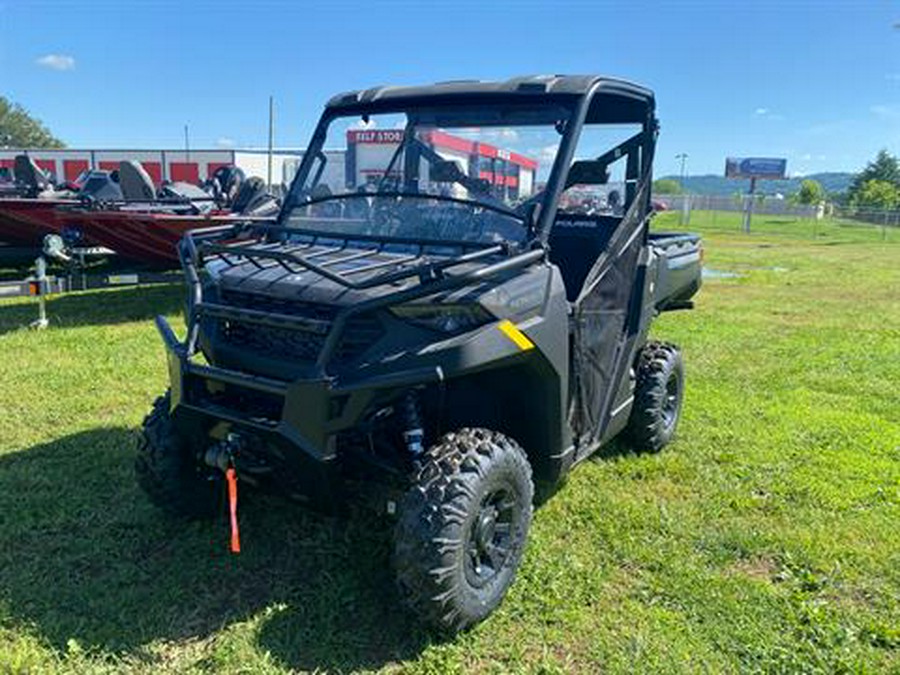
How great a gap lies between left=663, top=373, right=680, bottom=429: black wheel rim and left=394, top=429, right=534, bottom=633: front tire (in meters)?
2.16

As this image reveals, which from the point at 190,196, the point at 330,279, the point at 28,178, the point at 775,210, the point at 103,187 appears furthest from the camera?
the point at 775,210

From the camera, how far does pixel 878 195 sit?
230 ft

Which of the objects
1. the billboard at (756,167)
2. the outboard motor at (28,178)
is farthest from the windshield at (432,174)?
the billboard at (756,167)

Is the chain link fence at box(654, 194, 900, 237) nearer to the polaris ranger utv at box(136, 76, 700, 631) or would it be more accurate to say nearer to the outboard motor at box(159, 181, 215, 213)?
the outboard motor at box(159, 181, 215, 213)

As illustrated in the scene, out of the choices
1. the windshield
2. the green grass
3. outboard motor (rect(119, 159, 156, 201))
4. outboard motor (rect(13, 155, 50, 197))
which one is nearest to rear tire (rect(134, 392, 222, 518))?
the green grass

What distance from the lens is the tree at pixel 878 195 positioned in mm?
67500

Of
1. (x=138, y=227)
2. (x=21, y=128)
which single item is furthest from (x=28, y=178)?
(x=21, y=128)

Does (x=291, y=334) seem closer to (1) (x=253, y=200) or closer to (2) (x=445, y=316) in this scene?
(2) (x=445, y=316)

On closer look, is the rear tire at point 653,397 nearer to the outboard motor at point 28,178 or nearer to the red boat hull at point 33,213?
the red boat hull at point 33,213

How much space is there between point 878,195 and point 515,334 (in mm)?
78879

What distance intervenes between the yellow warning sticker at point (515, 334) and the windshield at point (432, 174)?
546 mm

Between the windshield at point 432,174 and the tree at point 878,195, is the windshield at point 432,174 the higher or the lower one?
the lower one

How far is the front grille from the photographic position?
2.90m

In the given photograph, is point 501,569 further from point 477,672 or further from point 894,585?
point 894,585
